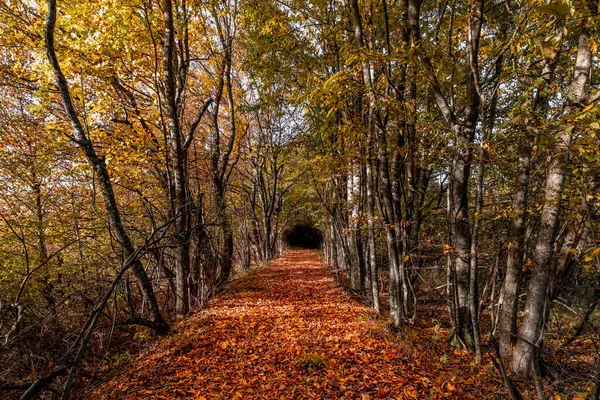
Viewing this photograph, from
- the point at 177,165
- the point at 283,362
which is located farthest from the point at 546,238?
the point at 177,165

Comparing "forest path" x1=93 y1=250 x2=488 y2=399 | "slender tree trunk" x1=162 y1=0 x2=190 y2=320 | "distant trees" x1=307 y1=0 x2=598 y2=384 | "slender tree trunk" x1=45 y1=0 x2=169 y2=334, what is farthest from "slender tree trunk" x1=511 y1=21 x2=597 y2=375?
"slender tree trunk" x1=162 y1=0 x2=190 y2=320

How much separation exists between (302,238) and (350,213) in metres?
37.1

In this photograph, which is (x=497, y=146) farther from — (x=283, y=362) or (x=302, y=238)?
(x=302, y=238)

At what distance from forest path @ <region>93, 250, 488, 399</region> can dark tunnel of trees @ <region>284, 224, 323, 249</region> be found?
3585 cm

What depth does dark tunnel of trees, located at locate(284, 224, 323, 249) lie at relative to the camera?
43.1 meters

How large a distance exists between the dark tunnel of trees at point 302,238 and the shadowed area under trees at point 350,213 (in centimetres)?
3255

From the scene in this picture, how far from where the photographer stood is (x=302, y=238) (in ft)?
152

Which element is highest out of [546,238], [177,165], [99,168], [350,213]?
[177,165]

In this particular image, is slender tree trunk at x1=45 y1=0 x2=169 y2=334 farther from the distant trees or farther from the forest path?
the distant trees

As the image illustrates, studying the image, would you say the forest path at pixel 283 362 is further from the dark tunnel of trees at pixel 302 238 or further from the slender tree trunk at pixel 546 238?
the dark tunnel of trees at pixel 302 238

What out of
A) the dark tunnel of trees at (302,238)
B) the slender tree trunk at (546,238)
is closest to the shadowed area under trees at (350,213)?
the slender tree trunk at (546,238)

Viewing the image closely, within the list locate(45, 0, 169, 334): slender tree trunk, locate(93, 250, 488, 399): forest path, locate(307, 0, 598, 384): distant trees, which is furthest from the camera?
locate(45, 0, 169, 334): slender tree trunk

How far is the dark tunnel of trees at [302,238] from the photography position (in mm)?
43097

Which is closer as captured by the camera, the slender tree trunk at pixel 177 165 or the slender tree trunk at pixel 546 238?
the slender tree trunk at pixel 546 238
